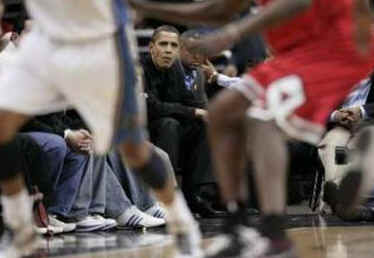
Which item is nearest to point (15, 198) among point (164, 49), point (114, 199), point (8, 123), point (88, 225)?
point (8, 123)

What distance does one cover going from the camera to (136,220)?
25.5 feet

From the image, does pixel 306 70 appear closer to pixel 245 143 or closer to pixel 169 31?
pixel 245 143

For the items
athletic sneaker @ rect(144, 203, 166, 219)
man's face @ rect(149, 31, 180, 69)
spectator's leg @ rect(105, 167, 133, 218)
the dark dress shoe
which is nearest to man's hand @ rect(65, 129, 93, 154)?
spectator's leg @ rect(105, 167, 133, 218)

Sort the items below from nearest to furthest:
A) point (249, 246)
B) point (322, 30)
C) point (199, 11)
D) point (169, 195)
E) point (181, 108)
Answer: point (249, 246), point (322, 30), point (199, 11), point (169, 195), point (181, 108)

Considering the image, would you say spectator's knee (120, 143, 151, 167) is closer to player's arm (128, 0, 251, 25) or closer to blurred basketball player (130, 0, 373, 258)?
blurred basketball player (130, 0, 373, 258)

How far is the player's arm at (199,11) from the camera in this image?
491cm

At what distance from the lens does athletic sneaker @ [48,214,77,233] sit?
24.4ft

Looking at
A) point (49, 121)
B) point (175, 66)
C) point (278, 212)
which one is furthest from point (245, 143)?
point (175, 66)

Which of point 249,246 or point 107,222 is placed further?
point 107,222

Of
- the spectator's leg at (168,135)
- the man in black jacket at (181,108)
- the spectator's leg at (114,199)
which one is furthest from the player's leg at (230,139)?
the man in black jacket at (181,108)

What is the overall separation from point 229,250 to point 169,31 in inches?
166

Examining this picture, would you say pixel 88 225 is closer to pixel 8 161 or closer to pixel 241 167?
pixel 8 161

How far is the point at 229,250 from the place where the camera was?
4617mm

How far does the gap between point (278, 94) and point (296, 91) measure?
88 mm
